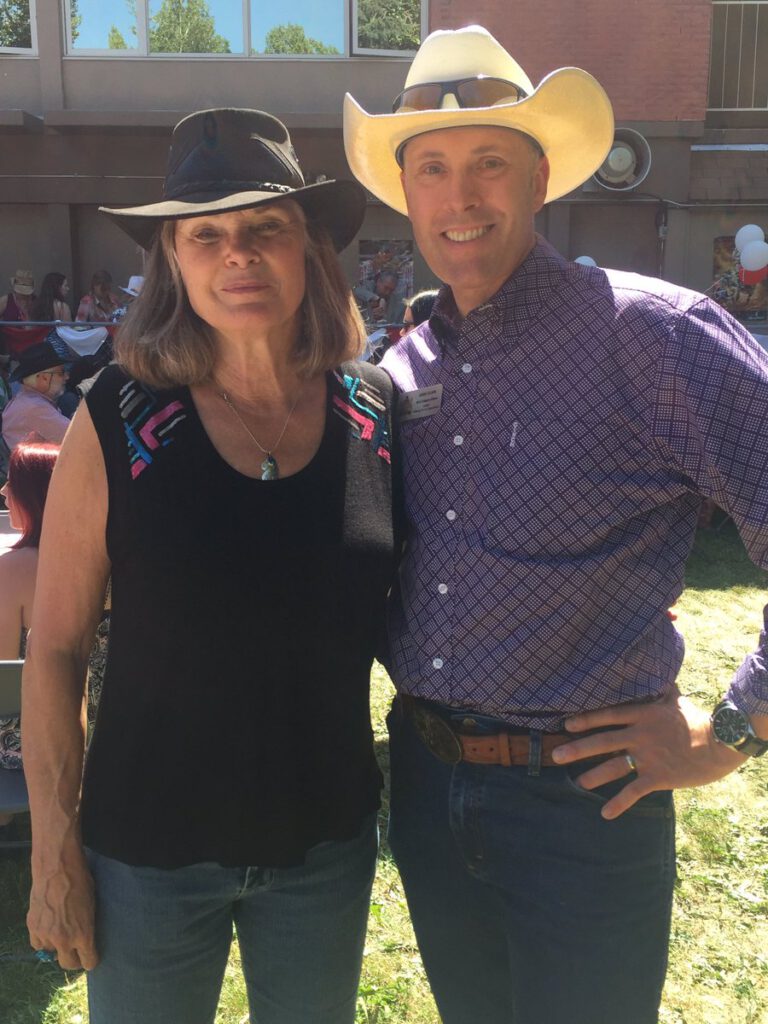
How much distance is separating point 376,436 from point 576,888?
36.6 inches

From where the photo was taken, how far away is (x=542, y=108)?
190 centimetres

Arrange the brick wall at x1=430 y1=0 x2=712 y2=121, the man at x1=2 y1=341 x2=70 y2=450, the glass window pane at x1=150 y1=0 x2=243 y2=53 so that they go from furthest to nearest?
the glass window pane at x1=150 y1=0 x2=243 y2=53, the brick wall at x1=430 y1=0 x2=712 y2=121, the man at x1=2 y1=341 x2=70 y2=450

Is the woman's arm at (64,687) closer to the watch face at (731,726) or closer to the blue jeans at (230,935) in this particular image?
the blue jeans at (230,935)

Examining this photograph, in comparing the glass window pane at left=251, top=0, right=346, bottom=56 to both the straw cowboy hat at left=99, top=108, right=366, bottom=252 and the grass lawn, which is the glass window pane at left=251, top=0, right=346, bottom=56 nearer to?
the grass lawn

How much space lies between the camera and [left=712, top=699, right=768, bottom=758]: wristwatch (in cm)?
173

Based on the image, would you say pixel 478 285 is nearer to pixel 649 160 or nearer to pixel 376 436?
pixel 376 436

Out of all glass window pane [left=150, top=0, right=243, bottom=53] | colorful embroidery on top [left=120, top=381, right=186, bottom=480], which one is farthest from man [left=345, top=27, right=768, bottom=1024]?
glass window pane [left=150, top=0, right=243, bottom=53]

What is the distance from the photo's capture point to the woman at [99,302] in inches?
481

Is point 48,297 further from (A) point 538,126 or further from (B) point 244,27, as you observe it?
(A) point 538,126

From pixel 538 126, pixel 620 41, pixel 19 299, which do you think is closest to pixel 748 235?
pixel 620 41

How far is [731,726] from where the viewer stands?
1.74 metres

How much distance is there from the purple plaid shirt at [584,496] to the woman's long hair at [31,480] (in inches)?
70.6

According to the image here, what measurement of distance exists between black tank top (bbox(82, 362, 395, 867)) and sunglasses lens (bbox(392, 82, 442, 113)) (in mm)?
798

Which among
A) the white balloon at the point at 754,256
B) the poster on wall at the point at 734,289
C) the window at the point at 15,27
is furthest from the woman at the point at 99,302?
the poster on wall at the point at 734,289
